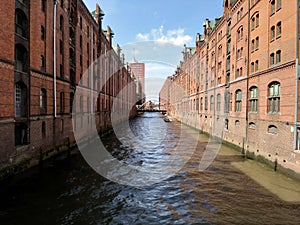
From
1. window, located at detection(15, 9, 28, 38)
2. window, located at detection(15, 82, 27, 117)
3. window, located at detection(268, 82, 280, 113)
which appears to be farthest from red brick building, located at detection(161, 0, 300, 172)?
window, located at detection(15, 9, 28, 38)

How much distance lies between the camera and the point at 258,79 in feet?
53.2

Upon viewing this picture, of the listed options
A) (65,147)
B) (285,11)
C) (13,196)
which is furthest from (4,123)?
(285,11)

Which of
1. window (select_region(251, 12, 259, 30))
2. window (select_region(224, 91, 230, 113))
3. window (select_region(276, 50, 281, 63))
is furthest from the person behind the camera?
window (select_region(224, 91, 230, 113))

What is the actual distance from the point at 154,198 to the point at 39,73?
35.1ft

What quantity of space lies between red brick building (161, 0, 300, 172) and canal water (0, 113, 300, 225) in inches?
97.1

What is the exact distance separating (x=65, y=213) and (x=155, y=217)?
3114mm

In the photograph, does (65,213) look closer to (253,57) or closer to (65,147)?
(65,147)

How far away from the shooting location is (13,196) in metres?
8.99

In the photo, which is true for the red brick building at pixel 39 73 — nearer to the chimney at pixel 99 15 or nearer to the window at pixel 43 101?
the window at pixel 43 101

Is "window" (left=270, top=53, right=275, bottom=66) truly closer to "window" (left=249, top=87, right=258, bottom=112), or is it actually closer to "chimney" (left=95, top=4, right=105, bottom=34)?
"window" (left=249, top=87, right=258, bottom=112)

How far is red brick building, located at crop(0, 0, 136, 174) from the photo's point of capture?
11.0 m

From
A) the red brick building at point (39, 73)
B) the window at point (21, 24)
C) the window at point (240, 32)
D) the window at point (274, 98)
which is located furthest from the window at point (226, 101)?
the window at point (21, 24)

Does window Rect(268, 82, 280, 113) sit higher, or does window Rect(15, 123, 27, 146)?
window Rect(268, 82, 280, 113)

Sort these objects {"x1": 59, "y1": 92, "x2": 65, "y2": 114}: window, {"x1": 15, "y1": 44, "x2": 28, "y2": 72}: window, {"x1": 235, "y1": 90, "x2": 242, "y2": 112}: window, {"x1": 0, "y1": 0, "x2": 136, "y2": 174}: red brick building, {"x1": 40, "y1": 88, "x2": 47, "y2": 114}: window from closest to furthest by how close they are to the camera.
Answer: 1. {"x1": 0, "y1": 0, "x2": 136, "y2": 174}: red brick building
2. {"x1": 15, "y1": 44, "x2": 28, "y2": 72}: window
3. {"x1": 40, "y1": 88, "x2": 47, "y2": 114}: window
4. {"x1": 59, "y1": 92, "x2": 65, "y2": 114}: window
5. {"x1": 235, "y1": 90, "x2": 242, "y2": 112}: window
